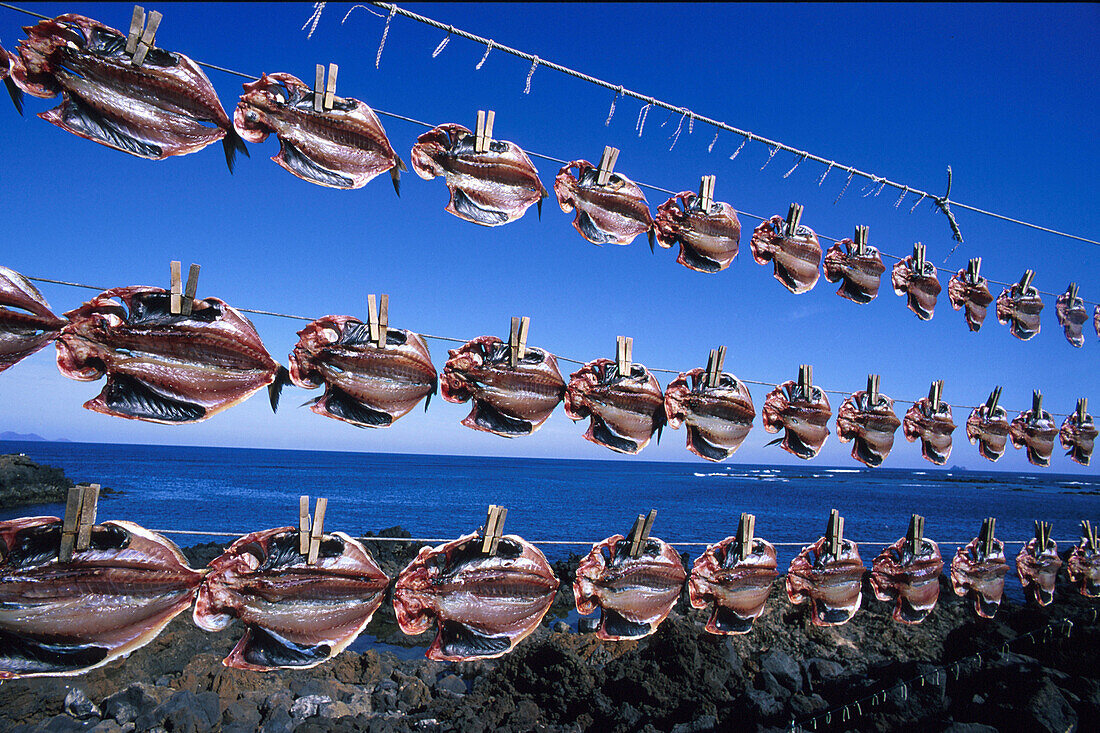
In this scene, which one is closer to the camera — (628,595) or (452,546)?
(452,546)

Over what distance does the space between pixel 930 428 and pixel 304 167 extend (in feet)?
17.1

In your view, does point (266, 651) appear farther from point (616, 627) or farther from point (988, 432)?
point (988, 432)

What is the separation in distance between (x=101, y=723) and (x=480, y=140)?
1015 cm

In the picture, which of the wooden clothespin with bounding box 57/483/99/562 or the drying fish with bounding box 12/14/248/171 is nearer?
the drying fish with bounding box 12/14/248/171

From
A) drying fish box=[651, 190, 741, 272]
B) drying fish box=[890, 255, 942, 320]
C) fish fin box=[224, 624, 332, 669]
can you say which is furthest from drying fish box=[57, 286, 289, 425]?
drying fish box=[890, 255, 942, 320]

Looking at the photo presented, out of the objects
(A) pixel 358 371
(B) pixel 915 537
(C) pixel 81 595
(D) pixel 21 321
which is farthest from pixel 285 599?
(B) pixel 915 537

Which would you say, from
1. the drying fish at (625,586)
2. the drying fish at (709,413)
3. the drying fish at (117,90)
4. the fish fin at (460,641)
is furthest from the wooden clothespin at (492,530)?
the drying fish at (117,90)

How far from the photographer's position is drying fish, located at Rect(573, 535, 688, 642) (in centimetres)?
344

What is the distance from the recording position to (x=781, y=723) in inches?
271

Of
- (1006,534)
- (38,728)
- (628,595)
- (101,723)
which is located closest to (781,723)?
(628,595)

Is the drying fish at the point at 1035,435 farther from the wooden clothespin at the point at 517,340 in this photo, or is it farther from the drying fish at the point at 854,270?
the wooden clothespin at the point at 517,340

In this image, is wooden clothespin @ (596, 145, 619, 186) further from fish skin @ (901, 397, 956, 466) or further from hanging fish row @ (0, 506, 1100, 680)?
fish skin @ (901, 397, 956, 466)

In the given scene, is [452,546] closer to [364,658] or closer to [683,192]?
[683,192]

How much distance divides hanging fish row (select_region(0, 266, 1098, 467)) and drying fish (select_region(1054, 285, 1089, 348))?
4.07 meters
